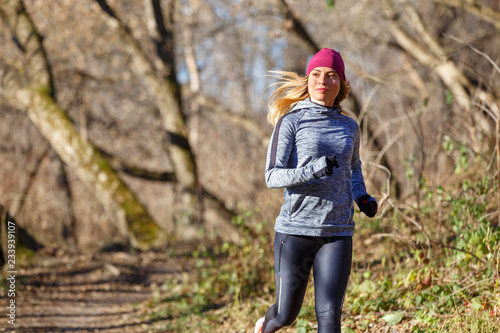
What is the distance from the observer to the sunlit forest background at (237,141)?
4332 mm

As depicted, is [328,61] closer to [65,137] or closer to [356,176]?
[356,176]

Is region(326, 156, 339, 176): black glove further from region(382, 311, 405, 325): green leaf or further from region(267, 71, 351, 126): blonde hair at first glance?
region(382, 311, 405, 325): green leaf

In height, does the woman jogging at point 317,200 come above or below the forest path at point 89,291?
above

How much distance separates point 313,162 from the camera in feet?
9.31

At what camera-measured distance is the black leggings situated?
9.39ft

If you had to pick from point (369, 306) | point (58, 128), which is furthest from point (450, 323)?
point (58, 128)

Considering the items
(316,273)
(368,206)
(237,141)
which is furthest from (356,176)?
(237,141)

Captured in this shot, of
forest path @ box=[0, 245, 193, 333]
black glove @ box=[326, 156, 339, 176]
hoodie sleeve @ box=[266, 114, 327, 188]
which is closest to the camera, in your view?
black glove @ box=[326, 156, 339, 176]

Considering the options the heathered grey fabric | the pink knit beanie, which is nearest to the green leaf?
the heathered grey fabric

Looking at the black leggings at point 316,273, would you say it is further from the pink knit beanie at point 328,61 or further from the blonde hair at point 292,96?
the pink knit beanie at point 328,61

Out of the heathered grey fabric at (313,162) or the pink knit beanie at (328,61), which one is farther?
the pink knit beanie at (328,61)

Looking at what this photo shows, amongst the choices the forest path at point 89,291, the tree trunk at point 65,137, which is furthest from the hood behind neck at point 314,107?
the tree trunk at point 65,137

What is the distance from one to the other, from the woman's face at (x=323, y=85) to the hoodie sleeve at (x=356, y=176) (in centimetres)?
25

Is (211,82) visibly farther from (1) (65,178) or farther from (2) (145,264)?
(2) (145,264)
